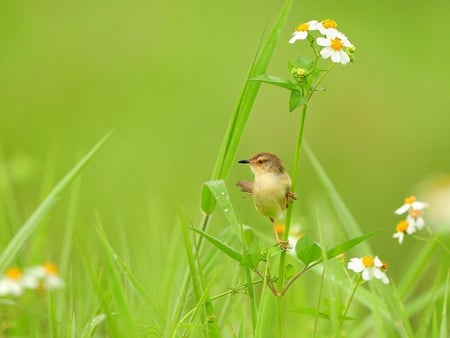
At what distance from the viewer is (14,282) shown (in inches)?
109

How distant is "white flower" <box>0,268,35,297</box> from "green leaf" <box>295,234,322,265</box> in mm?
835

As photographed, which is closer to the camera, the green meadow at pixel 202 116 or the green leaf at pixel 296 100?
the green leaf at pixel 296 100

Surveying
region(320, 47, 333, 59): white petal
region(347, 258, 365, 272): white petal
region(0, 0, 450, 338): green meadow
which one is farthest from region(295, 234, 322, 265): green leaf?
region(0, 0, 450, 338): green meadow

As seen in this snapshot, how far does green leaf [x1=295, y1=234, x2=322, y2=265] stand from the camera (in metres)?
2.22

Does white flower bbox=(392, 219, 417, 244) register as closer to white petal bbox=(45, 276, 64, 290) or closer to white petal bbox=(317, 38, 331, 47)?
→ white petal bbox=(317, 38, 331, 47)

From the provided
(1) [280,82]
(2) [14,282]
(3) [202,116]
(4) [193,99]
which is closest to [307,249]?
(1) [280,82]

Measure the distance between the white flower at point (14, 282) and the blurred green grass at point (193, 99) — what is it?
8.25 ft

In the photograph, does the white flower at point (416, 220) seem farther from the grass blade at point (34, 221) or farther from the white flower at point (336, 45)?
the grass blade at point (34, 221)

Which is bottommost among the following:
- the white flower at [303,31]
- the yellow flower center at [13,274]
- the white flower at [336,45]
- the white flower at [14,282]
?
the white flower at [14,282]

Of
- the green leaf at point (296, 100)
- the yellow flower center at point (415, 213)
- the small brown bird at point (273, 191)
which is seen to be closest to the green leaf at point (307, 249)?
the small brown bird at point (273, 191)

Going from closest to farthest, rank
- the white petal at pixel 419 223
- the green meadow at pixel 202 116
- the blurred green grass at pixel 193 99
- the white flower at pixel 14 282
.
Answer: the white petal at pixel 419 223, the white flower at pixel 14 282, the green meadow at pixel 202 116, the blurred green grass at pixel 193 99

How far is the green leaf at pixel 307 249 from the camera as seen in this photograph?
2225 mm

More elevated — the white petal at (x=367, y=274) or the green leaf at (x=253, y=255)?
the green leaf at (x=253, y=255)

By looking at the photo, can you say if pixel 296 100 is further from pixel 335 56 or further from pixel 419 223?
pixel 419 223
